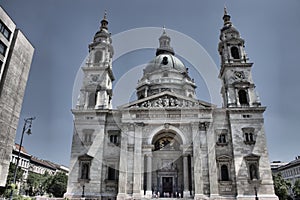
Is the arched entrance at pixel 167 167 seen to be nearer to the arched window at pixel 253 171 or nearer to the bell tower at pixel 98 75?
the arched window at pixel 253 171

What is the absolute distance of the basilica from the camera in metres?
27.9

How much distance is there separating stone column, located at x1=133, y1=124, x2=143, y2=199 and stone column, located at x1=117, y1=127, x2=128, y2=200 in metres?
1.05

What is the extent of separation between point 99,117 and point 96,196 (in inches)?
360

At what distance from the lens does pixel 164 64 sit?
48.3m

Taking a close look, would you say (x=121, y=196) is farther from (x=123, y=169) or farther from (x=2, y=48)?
(x=2, y=48)

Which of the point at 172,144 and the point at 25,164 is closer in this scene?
the point at 172,144

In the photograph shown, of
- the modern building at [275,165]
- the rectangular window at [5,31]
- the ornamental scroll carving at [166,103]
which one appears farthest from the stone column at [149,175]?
the modern building at [275,165]

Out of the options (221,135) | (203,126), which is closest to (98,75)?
(203,126)

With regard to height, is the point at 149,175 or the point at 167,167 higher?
the point at 167,167

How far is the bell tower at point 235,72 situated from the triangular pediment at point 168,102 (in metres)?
3.69

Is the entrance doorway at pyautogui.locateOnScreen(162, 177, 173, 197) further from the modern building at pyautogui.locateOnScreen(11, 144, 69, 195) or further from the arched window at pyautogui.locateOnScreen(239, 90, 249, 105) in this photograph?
the modern building at pyautogui.locateOnScreen(11, 144, 69, 195)

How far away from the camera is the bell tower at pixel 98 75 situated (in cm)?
3312


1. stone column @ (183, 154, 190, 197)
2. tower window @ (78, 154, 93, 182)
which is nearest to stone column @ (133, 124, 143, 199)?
stone column @ (183, 154, 190, 197)

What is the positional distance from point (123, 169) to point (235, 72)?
743 inches
